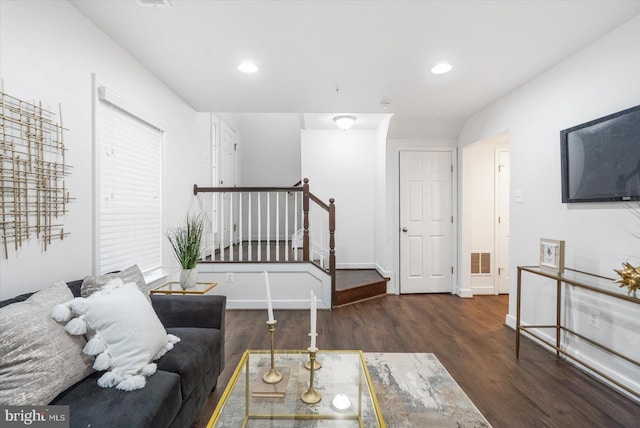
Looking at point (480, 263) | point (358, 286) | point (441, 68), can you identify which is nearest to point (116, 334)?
point (441, 68)

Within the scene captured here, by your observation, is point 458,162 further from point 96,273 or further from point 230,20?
point 96,273

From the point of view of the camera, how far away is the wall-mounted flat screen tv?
1.94 m

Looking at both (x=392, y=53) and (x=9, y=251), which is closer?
(x=9, y=251)

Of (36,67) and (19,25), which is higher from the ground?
(19,25)

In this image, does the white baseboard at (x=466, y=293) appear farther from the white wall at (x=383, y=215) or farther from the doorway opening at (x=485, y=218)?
the white wall at (x=383, y=215)

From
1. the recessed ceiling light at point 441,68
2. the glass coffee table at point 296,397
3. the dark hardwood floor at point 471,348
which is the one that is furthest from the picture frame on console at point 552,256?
the glass coffee table at point 296,397

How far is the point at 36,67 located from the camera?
5.37ft

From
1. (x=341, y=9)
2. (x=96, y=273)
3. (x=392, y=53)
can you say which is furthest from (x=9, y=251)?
(x=392, y=53)

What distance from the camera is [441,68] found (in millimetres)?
2619

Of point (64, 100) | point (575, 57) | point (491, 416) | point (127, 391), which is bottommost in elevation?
point (491, 416)

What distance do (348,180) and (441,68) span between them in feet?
8.82

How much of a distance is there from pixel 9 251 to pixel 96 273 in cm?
62

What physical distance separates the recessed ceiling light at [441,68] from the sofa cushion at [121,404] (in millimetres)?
2901

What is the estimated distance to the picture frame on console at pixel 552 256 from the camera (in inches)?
93.6
